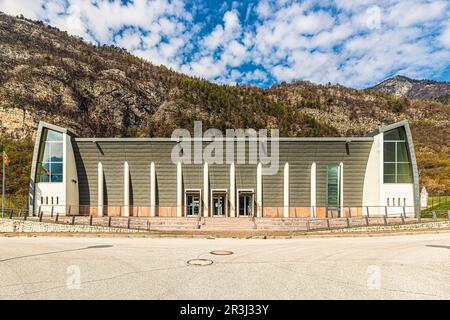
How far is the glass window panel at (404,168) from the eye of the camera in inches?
1230

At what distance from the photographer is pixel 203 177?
1310 inches

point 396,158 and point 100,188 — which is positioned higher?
point 396,158

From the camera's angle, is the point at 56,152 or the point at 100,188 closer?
the point at 56,152

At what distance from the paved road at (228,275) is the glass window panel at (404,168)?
67.1ft

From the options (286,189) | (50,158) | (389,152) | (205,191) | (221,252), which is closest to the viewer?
(221,252)

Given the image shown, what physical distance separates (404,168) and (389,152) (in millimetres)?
2093

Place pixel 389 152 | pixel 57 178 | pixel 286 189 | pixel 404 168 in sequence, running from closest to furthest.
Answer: pixel 404 168 < pixel 389 152 < pixel 57 178 < pixel 286 189

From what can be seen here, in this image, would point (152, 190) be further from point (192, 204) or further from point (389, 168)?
point (389, 168)

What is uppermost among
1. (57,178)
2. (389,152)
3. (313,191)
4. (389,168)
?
(389,152)

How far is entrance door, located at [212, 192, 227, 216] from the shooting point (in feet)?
110

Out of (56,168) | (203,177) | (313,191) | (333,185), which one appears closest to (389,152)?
(333,185)

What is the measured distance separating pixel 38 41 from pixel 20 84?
37.3m

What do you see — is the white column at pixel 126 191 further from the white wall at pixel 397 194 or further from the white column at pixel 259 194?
the white wall at pixel 397 194

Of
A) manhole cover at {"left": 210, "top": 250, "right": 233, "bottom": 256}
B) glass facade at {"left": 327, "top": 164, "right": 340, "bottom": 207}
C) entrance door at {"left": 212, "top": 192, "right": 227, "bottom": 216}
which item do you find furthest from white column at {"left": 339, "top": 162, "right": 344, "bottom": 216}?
manhole cover at {"left": 210, "top": 250, "right": 233, "bottom": 256}
